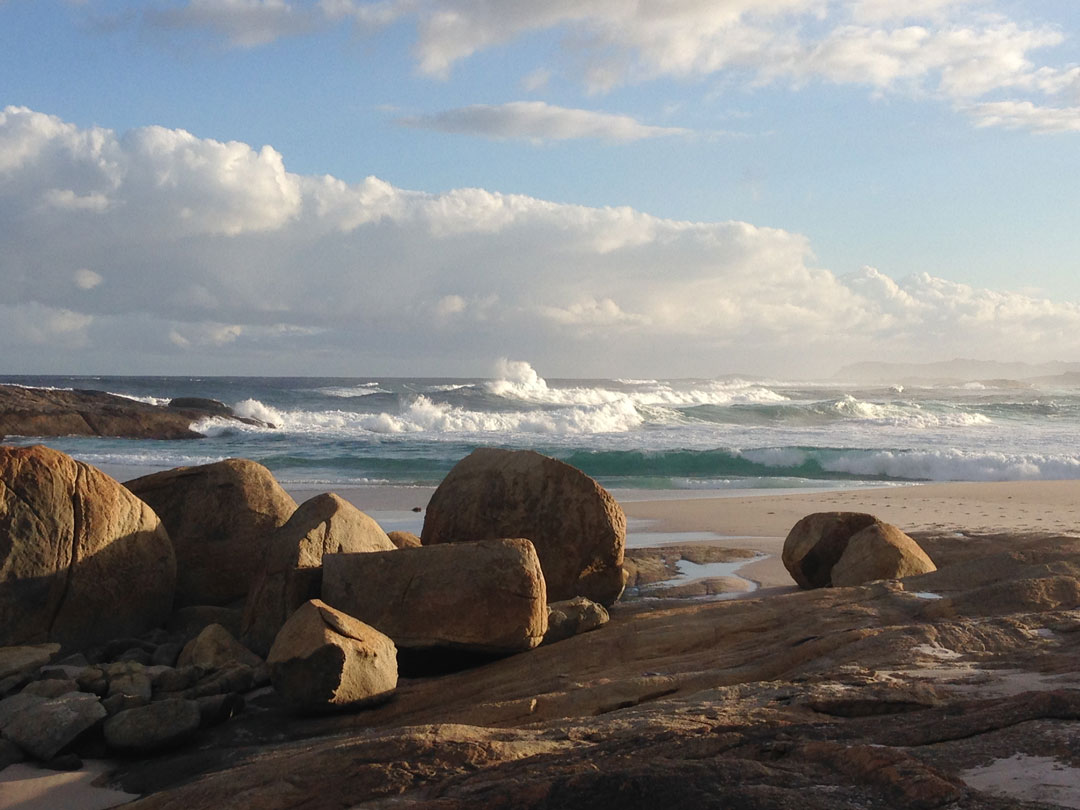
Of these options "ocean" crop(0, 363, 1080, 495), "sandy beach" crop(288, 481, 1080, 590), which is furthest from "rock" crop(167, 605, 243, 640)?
"ocean" crop(0, 363, 1080, 495)

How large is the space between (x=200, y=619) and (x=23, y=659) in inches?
52.9

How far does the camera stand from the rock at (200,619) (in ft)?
20.8

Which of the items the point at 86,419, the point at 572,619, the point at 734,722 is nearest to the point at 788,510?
the point at 572,619

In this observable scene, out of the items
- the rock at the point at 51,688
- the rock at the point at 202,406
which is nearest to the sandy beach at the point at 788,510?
the rock at the point at 51,688

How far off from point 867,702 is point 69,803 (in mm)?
3276

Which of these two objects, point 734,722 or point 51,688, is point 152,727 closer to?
point 51,688

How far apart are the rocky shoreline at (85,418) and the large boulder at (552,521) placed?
24.8m

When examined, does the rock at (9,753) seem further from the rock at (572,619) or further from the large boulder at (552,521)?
the large boulder at (552,521)

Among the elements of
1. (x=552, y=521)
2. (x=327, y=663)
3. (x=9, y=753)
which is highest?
(x=552, y=521)

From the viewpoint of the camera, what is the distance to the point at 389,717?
15.3ft

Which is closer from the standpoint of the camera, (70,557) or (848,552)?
(70,557)

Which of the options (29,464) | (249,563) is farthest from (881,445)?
(29,464)

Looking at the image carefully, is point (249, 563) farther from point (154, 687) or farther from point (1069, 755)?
point (1069, 755)

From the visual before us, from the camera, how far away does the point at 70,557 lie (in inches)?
233
